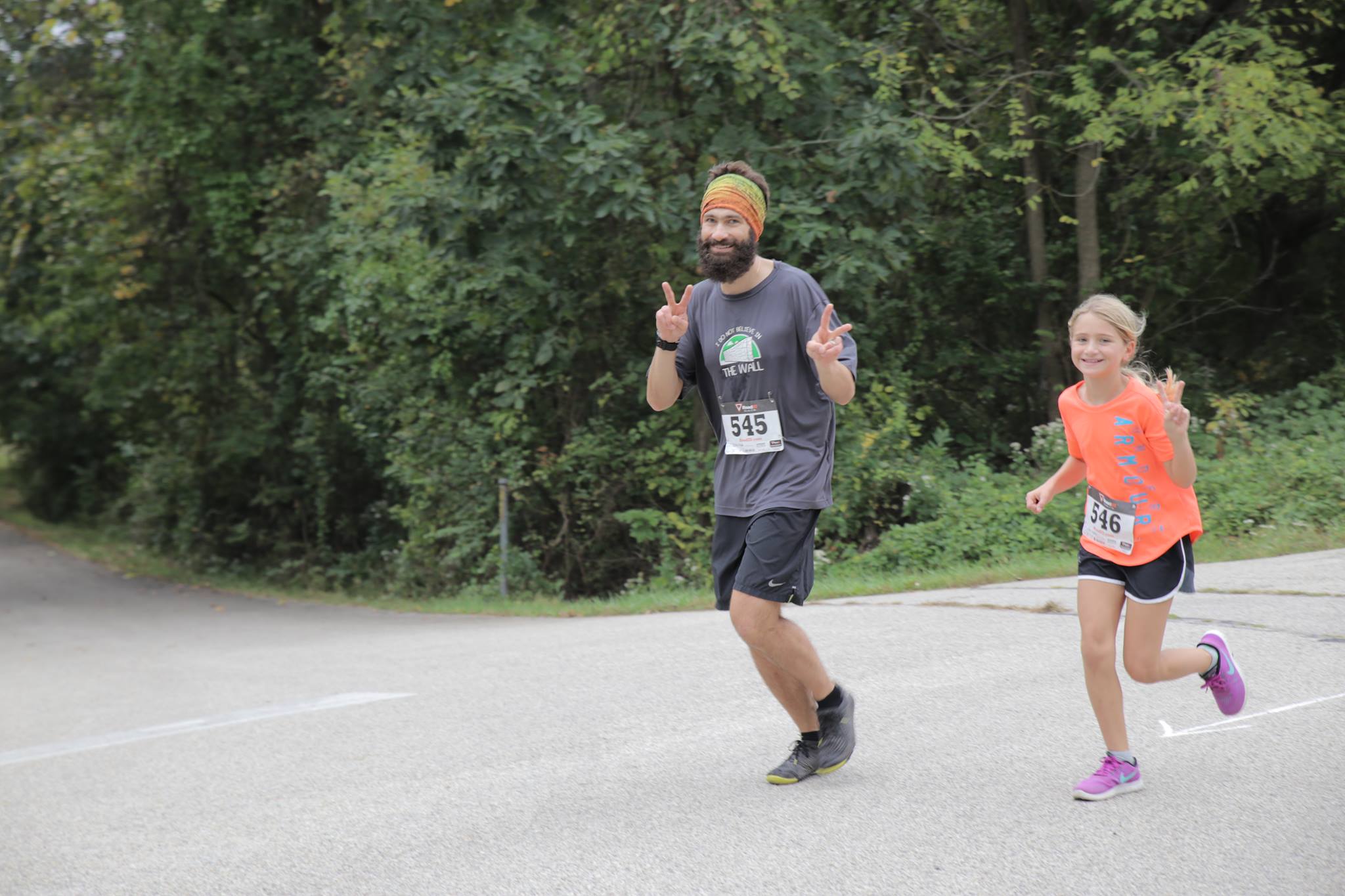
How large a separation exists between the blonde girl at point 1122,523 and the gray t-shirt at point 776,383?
846 mm

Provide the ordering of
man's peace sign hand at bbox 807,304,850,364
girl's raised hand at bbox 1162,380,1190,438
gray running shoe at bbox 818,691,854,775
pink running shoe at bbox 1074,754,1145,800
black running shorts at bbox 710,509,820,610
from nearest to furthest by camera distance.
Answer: girl's raised hand at bbox 1162,380,1190,438, man's peace sign hand at bbox 807,304,850,364, pink running shoe at bbox 1074,754,1145,800, black running shorts at bbox 710,509,820,610, gray running shoe at bbox 818,691,854,775

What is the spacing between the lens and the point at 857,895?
12.3 feet

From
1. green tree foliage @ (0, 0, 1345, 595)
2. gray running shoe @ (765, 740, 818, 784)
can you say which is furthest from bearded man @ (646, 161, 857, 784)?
green tree foliage @ (0, 0, 1345, 595)

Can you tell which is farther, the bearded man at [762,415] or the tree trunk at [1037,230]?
the tree trunk at [1037,230]

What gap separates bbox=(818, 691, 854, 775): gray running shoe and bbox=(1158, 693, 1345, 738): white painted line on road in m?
1.32

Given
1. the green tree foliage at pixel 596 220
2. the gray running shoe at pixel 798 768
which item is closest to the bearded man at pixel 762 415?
the gray running shoe at pixel 798 768

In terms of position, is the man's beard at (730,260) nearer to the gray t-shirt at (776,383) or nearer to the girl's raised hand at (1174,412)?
the gray t-shirt at (776,383)

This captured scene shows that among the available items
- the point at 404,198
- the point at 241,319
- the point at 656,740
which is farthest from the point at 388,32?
the point at 656,740

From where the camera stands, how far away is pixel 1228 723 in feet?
16.9

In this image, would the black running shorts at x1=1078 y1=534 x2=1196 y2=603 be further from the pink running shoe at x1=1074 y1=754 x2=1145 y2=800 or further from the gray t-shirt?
the gray t-shirt

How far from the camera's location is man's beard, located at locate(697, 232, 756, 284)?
4492 millimetres

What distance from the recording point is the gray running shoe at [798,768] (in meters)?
4.79

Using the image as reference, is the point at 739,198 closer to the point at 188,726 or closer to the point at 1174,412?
the point at 1174,412

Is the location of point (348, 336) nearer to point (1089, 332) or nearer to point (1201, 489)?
point (1201, 489)
